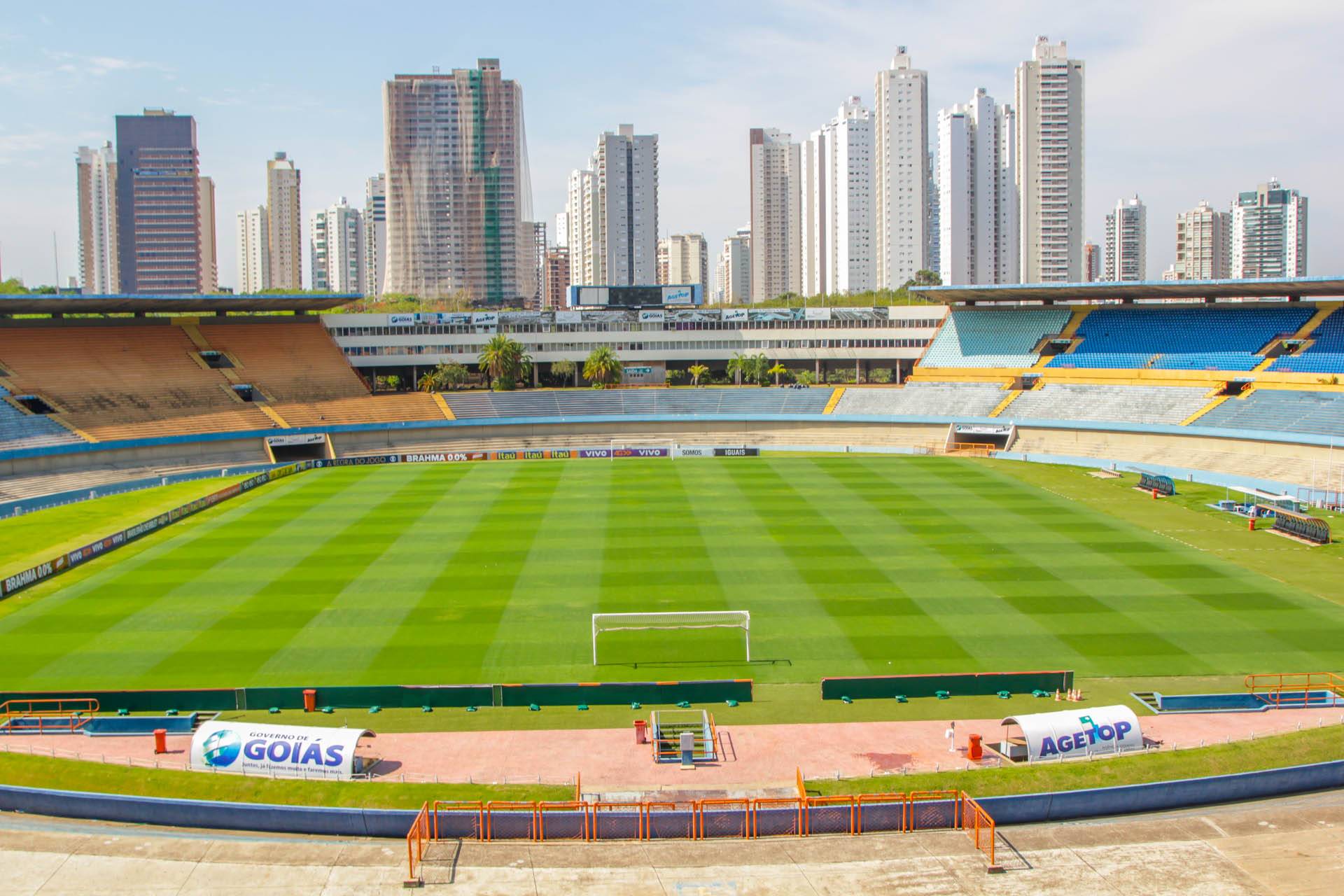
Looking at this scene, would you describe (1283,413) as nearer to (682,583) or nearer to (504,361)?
(682,583)

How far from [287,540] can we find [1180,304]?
6497cm

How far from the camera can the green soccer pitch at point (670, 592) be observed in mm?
27281

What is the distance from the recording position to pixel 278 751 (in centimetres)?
2047

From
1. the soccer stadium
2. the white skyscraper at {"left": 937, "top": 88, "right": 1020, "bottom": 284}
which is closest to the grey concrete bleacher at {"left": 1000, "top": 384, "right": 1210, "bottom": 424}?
the soccer stadium

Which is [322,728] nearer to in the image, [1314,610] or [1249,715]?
[1249,715]

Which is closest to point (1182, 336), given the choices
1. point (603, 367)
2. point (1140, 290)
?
point (1140, 290)

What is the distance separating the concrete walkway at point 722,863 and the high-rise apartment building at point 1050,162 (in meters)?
152

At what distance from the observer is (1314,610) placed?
31.1m

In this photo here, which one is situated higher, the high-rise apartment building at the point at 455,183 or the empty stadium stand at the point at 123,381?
the high-rise apartment building at the point at 455,183

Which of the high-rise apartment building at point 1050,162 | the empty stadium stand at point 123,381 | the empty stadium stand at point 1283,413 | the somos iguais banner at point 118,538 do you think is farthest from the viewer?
the high-rise apartment building at point 1050,162

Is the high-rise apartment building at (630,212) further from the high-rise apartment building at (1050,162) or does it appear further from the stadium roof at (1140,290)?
the stadium roof at (1140,290)

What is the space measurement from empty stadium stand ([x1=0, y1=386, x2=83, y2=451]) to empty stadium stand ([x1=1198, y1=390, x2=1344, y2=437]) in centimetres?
6878

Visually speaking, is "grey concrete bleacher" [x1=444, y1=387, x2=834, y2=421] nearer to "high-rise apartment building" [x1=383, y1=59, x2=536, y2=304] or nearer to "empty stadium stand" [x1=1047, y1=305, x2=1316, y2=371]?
"empty stadium stand" [x1=1047, y1=305, x2=1316, y2=371]

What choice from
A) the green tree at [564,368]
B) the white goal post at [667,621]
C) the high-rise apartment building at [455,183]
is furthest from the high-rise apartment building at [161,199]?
the white goal post at [667,621]
